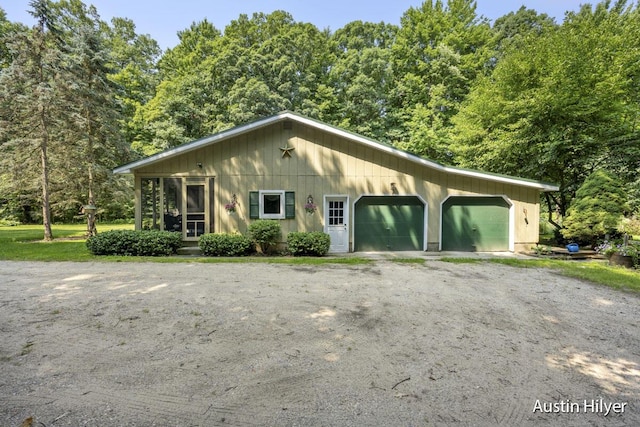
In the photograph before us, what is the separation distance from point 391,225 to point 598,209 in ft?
20.3

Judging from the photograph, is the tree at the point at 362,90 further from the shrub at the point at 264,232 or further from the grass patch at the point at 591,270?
the grass patch at the point at 591,270

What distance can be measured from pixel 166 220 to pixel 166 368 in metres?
7.70

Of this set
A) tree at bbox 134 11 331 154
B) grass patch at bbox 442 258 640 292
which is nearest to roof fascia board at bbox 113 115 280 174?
grass patch at bbox 442 258 640 292

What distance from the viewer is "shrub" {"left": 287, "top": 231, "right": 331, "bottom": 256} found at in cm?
878

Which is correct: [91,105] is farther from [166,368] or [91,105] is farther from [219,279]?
[166,368]

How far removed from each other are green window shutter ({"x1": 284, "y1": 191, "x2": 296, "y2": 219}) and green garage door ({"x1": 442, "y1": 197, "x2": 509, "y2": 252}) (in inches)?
203

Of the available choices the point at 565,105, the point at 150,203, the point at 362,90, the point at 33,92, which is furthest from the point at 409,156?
the point at 33,92

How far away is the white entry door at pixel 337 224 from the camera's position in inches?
386

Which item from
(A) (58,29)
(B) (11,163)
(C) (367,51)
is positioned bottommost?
(B) (11,163)

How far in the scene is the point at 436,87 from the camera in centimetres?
2058

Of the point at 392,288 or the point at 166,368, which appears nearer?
the point at 166,368

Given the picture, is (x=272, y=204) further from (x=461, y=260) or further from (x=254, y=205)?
(x=461, y=260)

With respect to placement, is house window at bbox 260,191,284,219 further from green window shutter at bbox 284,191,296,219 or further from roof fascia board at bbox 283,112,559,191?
roof fascia board at bbox 283,112,559,191

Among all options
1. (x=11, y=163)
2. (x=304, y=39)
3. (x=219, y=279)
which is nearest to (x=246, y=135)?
(x=219, y=279)
